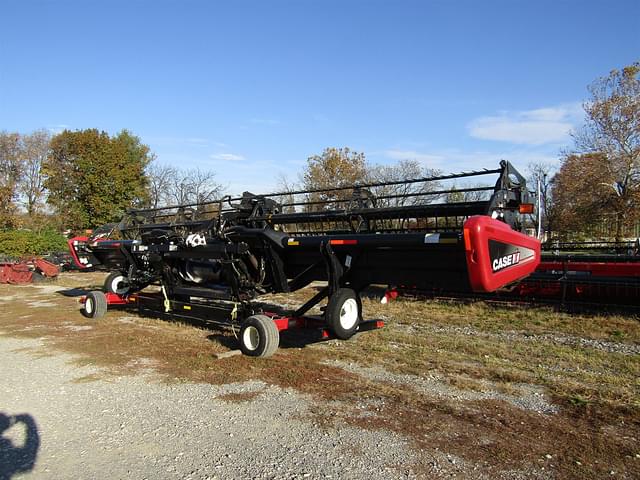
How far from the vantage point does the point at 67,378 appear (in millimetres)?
5867

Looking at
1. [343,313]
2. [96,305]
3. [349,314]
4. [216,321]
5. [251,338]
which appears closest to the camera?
[343,313]

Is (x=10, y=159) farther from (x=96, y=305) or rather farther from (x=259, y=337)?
(x=259, y=337)

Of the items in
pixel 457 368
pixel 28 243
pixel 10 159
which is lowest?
pixel 457 368

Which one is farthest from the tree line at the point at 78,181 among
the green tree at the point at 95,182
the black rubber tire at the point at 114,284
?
the black rubber tire at the point at 114,284

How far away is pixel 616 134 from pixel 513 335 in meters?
23.9

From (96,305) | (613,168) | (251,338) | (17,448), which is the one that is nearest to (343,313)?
(251,338)

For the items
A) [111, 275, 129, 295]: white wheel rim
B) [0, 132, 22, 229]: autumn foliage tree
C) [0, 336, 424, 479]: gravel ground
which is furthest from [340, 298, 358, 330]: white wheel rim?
[0, 132, 22, 229]: autumn foliage tree

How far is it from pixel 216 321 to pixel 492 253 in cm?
493

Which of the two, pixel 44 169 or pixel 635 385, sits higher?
pixel 44 169

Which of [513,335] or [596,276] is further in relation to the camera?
[596,276]

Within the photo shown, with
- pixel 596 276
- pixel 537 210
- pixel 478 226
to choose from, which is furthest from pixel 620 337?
pixel 478 226

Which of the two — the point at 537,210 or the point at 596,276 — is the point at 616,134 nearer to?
the point at 596,276

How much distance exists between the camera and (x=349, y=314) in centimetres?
656

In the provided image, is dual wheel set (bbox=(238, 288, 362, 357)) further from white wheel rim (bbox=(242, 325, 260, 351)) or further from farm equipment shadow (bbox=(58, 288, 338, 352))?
farm equipment shadow (bbox=(58, 288, 338, 352))
